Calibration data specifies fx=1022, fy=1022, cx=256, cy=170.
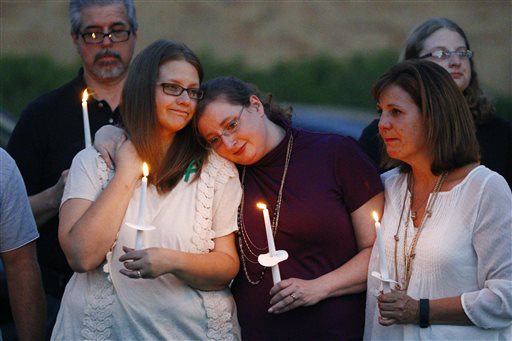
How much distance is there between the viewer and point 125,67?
473 centimetres

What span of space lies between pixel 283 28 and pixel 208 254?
5352mm

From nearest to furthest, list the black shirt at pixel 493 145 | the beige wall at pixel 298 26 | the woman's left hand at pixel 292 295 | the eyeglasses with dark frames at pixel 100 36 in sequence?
the woman's left hand at pixel 292 295 < the black shirt at pixel 493 145 < the eyeglasses with dark frames at pixel 100 36 < the beige wall at pixel 298 26

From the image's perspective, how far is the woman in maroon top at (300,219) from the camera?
12.5 feet

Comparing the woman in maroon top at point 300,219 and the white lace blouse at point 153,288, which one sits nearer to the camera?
the white lace blouse at point 153,288

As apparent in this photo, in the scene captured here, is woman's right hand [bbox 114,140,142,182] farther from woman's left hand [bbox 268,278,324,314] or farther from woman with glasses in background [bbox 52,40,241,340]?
woman's left hand [bbox 268,278,324,314]

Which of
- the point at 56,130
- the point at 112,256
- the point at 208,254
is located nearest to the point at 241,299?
the point at 208,254

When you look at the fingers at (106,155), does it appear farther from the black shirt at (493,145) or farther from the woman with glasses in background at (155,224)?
the black shirt at (493,145)

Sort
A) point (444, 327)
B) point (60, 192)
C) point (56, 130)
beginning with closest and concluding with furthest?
point (444, 327)
point (60, 192)
point (56, 130)

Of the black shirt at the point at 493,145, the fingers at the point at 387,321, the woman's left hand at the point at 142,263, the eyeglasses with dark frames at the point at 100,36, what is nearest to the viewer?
the woman's left hand at the point at 142,263

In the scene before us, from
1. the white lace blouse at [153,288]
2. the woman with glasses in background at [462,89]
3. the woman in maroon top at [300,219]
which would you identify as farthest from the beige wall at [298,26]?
the white lace blouse at [153,288]

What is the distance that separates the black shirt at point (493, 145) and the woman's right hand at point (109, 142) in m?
1.17

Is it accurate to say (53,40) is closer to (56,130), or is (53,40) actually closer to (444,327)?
(56,130)

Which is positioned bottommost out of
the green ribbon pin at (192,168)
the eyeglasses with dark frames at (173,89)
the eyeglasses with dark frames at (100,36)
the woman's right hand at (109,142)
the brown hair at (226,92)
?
the green ribbon pin at (192,168)

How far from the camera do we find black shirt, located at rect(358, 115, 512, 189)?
4445mm
